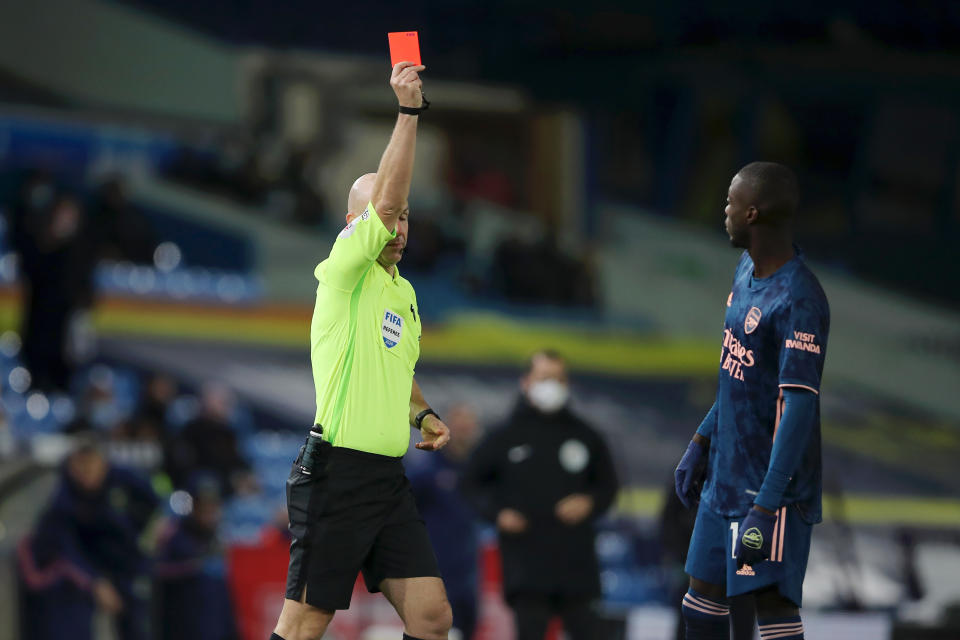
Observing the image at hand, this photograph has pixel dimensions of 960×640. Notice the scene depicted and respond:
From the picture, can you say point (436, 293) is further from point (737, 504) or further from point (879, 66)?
point (737, 504)

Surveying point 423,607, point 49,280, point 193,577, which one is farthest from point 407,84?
point 49,280

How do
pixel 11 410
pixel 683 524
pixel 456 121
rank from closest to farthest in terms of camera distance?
pixel 683 524, pixel 11 410, pixel 456 121

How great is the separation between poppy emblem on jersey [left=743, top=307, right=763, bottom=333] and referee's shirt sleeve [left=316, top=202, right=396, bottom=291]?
3.78 feet

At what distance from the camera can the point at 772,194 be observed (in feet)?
14.0

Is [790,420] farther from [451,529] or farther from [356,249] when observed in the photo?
[451,529]

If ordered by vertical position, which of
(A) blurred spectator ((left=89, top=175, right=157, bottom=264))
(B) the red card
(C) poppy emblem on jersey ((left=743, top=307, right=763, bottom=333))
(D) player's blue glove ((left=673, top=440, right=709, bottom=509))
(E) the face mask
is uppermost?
(A) blurred spectator ((left=89, top=175, right=157, bottom=264))

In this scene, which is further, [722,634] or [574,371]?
[574,371]

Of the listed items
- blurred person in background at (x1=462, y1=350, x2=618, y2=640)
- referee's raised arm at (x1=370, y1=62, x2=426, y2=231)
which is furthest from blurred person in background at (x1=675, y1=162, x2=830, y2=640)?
blurred person in background at (x1=462, y1=350, x2=618, y2=640)

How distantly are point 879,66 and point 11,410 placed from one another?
43.1ft

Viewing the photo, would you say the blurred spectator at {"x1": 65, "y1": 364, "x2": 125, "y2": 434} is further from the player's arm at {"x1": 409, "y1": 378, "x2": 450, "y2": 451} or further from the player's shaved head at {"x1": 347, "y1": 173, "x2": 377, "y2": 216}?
the player's shaved head at {"x1": 347, "y1": 173, "x2": 377, "y2": 216}

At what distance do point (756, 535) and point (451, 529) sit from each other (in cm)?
522

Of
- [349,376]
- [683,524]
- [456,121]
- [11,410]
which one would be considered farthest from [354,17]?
[349,376]

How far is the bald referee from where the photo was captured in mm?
4375

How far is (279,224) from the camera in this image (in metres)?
16.4
